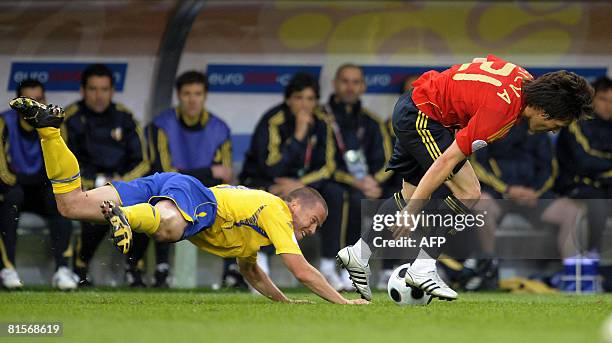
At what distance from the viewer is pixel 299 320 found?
21.9 feet

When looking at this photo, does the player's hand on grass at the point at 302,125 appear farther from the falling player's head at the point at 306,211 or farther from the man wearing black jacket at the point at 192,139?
the falling player's head at the point at 306,211

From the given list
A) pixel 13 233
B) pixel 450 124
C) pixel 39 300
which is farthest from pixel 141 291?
pixel 450 124

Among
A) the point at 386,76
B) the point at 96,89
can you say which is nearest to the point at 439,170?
the point at 96,89

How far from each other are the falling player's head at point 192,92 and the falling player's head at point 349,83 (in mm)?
1327

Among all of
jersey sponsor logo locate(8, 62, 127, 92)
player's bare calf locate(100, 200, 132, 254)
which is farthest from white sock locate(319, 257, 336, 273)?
player's bare calf locate(100, 200, 132, 254)

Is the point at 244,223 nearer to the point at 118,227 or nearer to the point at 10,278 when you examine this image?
the point at 118,227

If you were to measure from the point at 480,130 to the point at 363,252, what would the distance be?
1320 millimetres

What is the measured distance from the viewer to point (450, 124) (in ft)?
26.7

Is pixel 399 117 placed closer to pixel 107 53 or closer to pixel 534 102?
pixel 534 102

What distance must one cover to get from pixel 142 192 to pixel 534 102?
254cm

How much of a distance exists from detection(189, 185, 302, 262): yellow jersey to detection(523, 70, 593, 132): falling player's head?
1.69 meters

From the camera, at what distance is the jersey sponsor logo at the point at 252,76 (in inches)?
497

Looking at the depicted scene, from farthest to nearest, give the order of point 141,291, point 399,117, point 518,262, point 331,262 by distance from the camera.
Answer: point 518,262 < point 331,262 < point 141,291 < point 399,117

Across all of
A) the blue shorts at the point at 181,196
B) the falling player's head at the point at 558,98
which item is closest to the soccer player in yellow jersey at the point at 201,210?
the blue shorts at the point at 181,196
